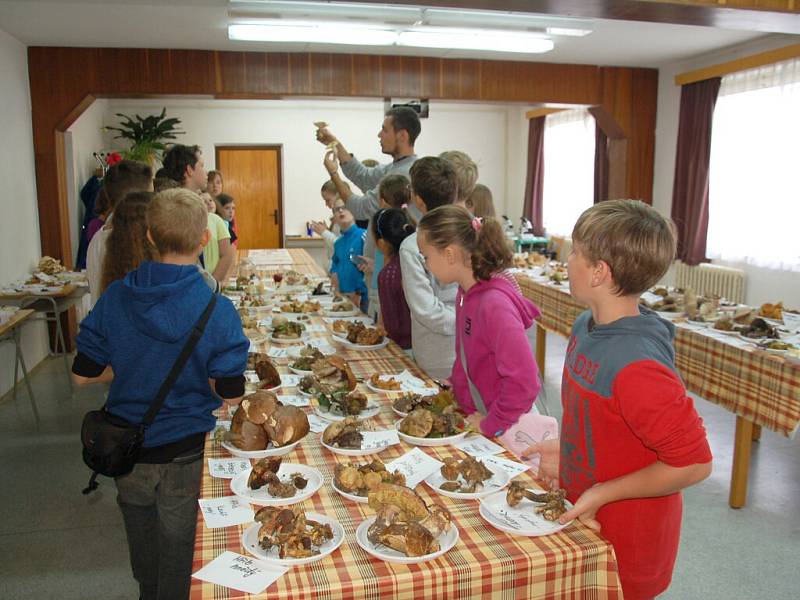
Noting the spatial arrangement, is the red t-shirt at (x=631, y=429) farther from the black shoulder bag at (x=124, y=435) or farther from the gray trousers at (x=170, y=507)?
the gray trousers at (x=170, y=507)

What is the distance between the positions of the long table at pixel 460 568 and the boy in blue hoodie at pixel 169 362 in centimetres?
47

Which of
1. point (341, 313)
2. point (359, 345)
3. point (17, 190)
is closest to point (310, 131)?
point (17, 190)

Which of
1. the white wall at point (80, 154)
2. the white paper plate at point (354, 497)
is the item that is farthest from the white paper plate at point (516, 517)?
the white wall at point (80, 154)

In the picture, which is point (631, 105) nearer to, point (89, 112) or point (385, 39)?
point (385, 39)

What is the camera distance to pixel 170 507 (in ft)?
5.81

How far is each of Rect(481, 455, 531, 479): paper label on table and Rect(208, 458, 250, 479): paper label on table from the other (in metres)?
0.56

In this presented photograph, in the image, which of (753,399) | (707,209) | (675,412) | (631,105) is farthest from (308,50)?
(675,412)

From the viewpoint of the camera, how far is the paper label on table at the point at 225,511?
128cm

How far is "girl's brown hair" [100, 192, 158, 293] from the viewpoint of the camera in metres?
2.13

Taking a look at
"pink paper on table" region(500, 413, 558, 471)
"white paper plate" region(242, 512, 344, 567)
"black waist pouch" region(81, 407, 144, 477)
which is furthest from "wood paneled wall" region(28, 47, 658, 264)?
"white paper plate" region(242, 512, 344, 567)

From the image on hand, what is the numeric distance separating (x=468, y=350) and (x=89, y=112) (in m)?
7.22

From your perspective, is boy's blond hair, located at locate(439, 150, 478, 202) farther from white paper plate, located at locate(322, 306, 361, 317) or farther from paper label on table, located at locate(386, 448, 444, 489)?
paper label on table, located at locate(386, 448, 444, 489)

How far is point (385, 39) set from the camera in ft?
17.0

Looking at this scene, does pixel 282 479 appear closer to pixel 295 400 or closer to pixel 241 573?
pixel 241 573
